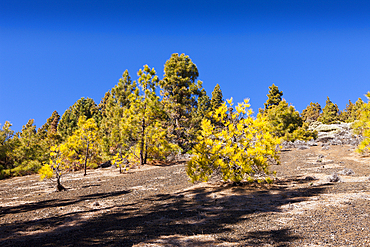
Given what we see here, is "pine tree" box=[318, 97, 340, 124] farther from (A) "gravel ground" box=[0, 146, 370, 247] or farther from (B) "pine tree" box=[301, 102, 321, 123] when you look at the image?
(A) "gravel ground" box=[0, 146, 370, 247]

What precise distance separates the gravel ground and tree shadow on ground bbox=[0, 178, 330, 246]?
0.02 meters

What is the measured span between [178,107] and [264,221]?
21.7 metres

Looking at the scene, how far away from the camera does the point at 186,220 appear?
18.8ft

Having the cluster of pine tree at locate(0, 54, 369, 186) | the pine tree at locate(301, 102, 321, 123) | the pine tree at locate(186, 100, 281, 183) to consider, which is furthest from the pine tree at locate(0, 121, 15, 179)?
the pine tree at locate(301, 102, 321, 123)

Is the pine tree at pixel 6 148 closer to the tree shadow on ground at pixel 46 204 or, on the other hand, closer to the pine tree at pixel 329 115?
the tree shadow on ground at pixel 46 204

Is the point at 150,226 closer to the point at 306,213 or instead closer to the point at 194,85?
the point at 306,213

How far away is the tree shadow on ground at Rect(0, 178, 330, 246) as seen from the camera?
183 inches

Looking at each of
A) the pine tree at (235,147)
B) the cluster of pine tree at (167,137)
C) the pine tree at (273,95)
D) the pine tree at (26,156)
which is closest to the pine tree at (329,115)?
the pine tree at (273,95)

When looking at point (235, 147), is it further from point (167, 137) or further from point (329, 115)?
point (329, 115)

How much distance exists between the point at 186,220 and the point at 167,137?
17882 mm

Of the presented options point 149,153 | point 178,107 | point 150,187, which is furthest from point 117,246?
point 178,107

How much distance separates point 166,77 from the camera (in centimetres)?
2795

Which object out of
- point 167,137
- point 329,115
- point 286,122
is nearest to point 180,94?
point 167,137

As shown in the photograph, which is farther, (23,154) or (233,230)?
(23,154)
